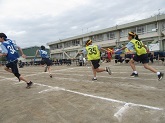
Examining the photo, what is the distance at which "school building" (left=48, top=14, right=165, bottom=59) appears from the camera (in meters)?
27.1

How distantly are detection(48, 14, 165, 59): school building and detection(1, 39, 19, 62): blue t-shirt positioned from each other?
14597 millimetres

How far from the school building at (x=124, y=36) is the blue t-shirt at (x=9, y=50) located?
47.9 feet

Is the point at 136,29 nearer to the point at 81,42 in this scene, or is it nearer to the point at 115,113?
the point at 81,42

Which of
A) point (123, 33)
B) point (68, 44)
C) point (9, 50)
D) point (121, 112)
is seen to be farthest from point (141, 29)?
point (121, 112)

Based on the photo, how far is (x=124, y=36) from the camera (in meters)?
33.3

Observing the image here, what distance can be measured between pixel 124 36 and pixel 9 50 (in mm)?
29924

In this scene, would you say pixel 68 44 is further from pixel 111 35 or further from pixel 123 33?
pixel 123 33

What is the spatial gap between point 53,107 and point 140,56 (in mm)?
4043

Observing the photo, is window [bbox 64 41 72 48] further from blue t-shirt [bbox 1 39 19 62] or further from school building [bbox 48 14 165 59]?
blue t-shirt [bbox 1 39 19 62]

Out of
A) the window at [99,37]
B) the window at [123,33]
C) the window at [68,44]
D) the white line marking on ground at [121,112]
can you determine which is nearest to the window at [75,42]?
the window at [68,44]

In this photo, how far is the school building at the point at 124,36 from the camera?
1068 inches

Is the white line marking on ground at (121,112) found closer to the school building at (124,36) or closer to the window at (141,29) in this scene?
the school building at (124,36)

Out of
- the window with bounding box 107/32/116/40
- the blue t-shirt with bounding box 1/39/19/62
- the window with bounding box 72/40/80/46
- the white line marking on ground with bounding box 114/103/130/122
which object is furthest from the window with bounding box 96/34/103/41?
the white line marking on ground with bounding box 114/103/130/122

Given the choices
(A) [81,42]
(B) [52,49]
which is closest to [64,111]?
(A) [81,42]
